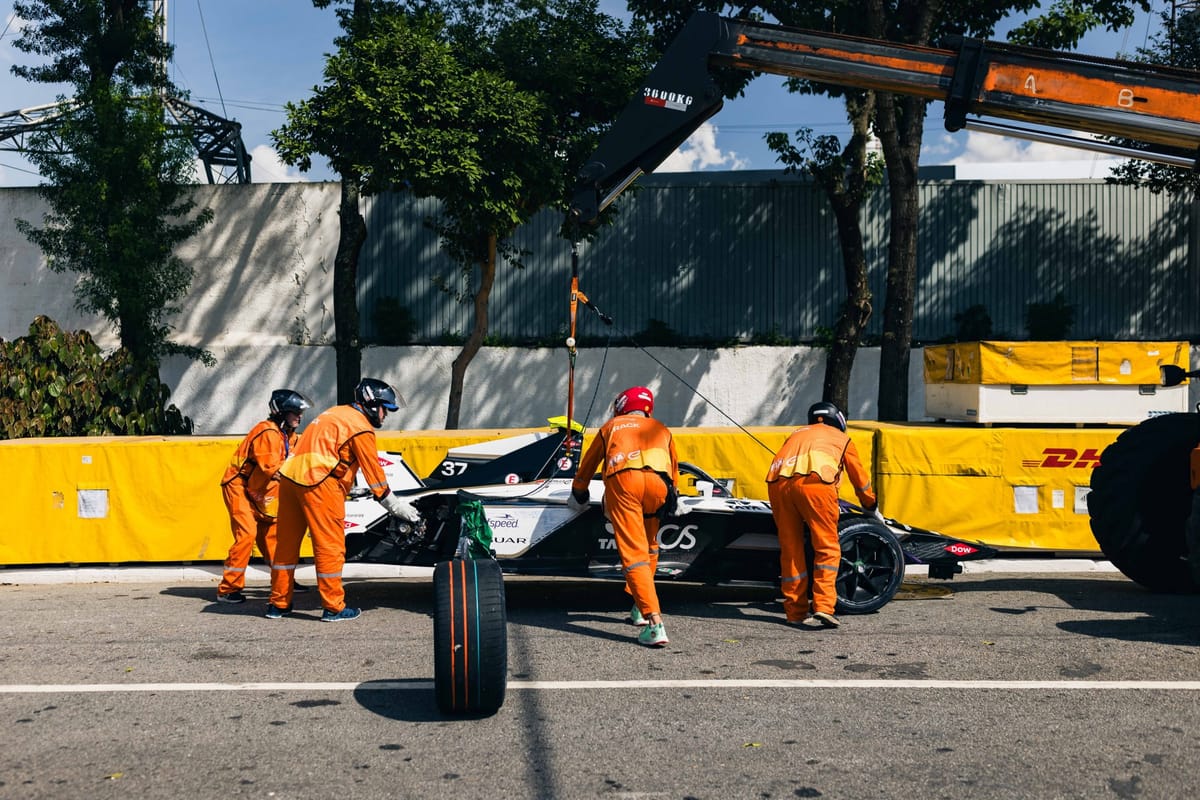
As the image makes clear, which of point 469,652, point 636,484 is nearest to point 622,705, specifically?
point 469,652

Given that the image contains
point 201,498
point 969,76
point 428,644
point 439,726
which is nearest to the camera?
point 439,726

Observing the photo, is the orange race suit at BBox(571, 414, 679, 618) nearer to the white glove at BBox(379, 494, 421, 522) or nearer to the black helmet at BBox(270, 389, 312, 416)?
the white glove at BBox(379, 494, 421, 522)

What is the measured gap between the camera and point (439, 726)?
5.28 metres

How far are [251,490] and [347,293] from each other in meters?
12.1

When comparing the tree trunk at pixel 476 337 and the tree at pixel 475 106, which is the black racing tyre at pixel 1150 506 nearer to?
the tree at pixel 475 106

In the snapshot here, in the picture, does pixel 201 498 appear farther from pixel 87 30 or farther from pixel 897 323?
pixel 87 30

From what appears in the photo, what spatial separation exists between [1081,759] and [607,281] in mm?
18616

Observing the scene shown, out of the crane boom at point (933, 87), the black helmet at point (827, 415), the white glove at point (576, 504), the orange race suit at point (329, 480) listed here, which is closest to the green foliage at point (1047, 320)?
the crane boom at point (933, 87)

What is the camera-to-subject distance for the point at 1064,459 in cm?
1061

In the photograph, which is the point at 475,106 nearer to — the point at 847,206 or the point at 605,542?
the point at 847,206

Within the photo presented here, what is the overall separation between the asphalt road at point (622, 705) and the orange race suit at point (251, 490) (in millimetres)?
519

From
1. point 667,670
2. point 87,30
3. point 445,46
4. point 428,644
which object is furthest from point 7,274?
point 667,670

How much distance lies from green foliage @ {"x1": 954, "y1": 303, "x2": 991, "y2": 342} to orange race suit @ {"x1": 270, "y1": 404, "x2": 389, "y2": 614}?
17563mm

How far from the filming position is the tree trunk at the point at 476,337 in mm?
19516
